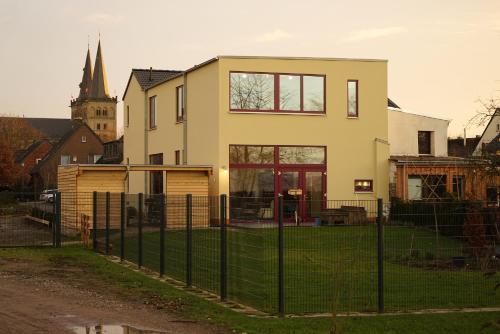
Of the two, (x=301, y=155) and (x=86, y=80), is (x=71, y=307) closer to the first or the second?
(x=301, y=155)

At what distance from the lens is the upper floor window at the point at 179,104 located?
36625mm

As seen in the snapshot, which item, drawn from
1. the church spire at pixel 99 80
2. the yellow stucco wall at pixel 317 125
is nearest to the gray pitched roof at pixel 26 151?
the church spire at pixel 99 80

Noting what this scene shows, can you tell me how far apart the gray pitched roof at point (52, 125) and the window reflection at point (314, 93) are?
102 meters

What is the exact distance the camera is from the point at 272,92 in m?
32.8

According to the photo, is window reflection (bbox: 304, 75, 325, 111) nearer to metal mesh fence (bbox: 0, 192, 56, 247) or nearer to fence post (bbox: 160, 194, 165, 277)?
metal mesh fence (bbox: 0, 192, 56, 247)

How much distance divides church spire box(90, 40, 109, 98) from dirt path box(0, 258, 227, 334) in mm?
139868

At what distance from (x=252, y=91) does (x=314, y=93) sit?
8.97 feet

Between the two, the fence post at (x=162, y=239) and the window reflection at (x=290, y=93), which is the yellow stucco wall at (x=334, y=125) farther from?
the fence post at (x=162, y=239)

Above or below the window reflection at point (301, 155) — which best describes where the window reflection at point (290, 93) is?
above

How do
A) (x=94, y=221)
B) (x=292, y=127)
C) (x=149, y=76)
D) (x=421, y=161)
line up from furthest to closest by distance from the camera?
(x=149, y=76) < (x=421, y=161) < (x=292, y=127) < (x=94, y=221)

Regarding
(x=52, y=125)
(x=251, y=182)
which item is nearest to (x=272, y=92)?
(x=251, y=182)

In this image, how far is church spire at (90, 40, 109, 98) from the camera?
152000 mm

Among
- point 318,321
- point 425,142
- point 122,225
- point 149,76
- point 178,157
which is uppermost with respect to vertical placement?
point 149,76

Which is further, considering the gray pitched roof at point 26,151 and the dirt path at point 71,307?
the gray pitched roof at point 26,151
